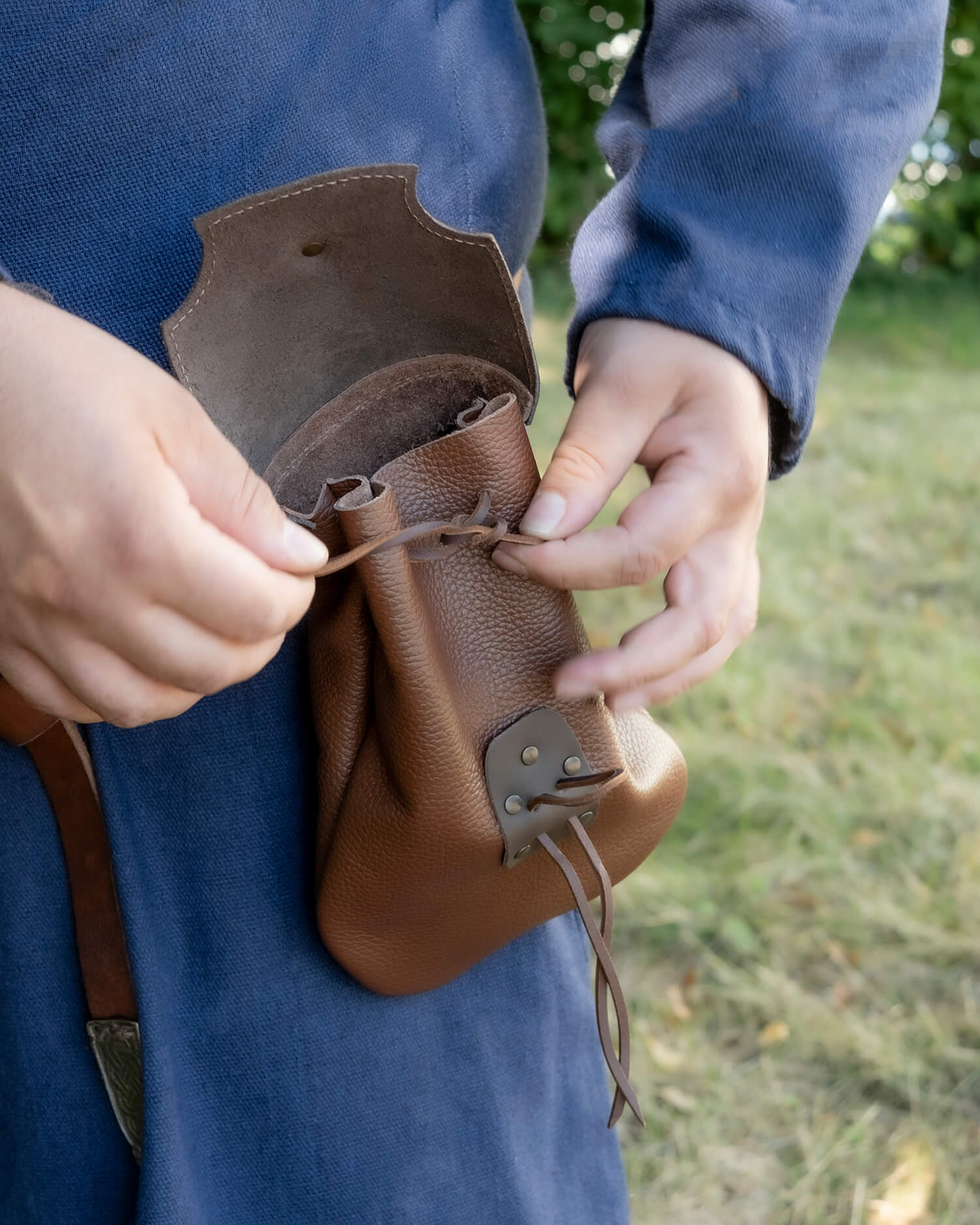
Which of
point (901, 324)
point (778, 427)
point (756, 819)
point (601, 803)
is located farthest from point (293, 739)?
point (901, 324)

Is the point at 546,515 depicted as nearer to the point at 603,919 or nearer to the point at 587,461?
the point at 587,461

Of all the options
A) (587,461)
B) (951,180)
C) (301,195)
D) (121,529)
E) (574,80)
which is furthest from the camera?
(951,180)

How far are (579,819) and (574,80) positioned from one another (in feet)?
24.3

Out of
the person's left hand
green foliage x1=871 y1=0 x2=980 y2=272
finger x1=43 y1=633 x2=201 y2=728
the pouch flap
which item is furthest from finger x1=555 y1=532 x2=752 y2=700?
green foliage x1=871 y1=0 x2=980 y2=272

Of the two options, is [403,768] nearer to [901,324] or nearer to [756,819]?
[756,819]

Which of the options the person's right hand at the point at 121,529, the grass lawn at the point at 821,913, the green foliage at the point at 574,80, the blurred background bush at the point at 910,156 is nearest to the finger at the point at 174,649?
the person's right hand at the point at 121,529

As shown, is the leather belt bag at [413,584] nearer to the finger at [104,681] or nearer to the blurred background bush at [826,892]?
the finger at [104,681]

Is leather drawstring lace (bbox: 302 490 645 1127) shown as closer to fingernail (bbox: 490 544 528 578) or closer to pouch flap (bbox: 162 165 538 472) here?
fingernail (bbox: 490 544 528 578)

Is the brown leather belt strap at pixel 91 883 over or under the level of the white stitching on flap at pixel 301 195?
under

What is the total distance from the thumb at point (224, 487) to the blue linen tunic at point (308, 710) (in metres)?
0.25

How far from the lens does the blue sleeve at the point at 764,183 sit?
958 millimetres

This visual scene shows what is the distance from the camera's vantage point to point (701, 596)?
941 mm

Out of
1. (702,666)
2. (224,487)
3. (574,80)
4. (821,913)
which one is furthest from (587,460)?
(574,80)

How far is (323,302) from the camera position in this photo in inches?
35.2
